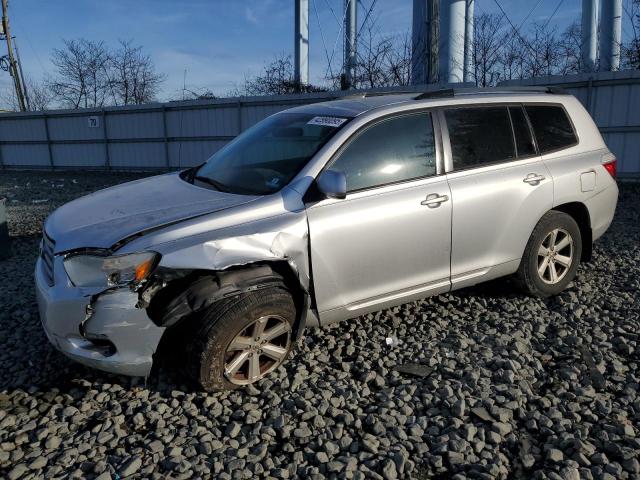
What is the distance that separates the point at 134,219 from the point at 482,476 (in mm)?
2370

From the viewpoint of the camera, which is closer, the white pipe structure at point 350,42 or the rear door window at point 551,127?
the rear door window at point 551,127

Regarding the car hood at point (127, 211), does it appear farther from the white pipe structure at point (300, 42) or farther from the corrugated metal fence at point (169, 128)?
the white pipe structure at point (300, 42)

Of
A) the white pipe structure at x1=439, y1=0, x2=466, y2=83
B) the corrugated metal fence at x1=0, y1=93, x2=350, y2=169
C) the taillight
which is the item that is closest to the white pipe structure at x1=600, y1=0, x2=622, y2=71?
the white pipe structure at x1=439, y1=0, x2=466, y2=83

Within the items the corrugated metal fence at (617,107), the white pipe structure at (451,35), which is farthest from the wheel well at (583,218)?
the white pipe structure at (451,35)

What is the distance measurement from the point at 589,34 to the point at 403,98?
67.9 feet

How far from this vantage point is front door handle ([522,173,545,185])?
4094 millimetres

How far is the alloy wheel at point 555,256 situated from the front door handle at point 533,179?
49 cm

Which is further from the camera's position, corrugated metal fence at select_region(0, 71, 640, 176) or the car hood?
corrugated metal fence at select_region(0, 71, 640, 176)

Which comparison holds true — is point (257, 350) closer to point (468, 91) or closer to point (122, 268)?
point (122, 268)

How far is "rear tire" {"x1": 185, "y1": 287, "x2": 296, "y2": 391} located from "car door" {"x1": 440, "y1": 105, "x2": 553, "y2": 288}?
1.45 m

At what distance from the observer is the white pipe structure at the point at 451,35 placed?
13867 mm

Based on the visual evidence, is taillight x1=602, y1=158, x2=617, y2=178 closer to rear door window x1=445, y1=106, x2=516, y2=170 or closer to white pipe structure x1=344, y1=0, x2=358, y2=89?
rear door window x1=445, y1=106, x2=516, y2=170

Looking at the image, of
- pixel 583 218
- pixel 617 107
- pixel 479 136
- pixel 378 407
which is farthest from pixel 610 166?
pixel 617 107

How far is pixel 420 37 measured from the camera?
14.4 meters
